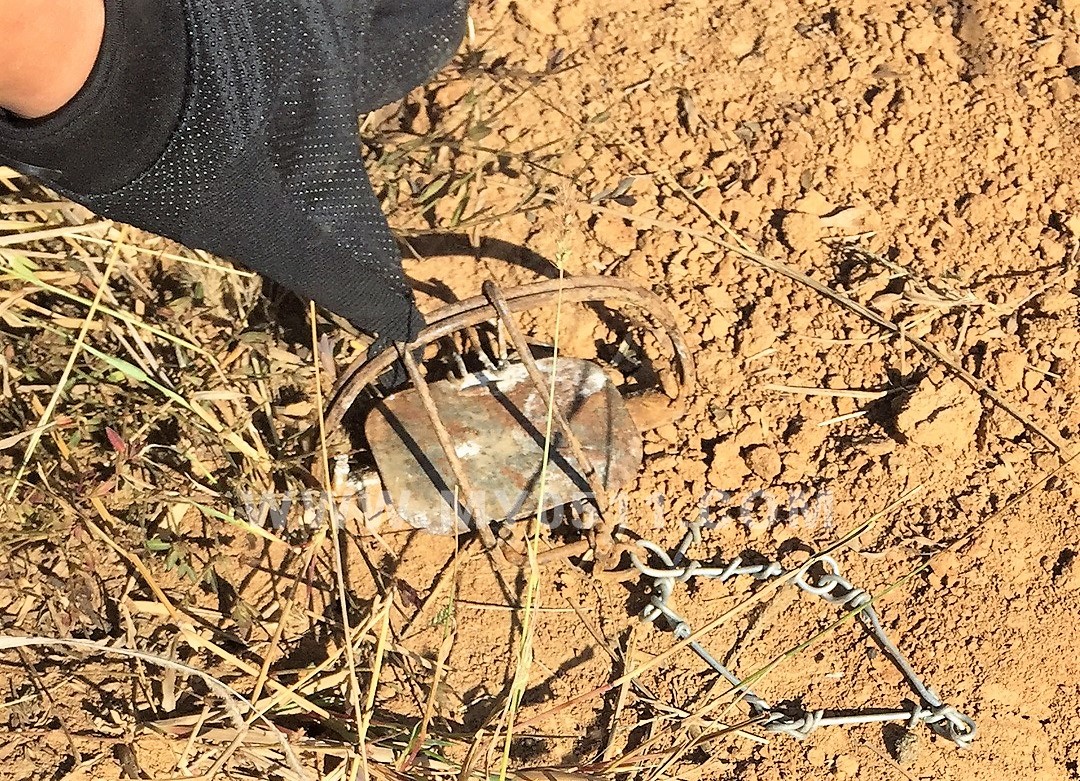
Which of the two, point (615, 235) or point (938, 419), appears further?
point (615, 235)

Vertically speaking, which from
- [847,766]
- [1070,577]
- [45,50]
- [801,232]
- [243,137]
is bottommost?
[847,766]

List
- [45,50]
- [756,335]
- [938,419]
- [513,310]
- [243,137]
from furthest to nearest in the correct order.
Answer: [756,335] < [938,419] < [513,310] < [243,137] < [45,50]

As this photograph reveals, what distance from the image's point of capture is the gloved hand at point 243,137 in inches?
33.3

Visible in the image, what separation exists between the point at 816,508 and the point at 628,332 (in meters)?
0.42

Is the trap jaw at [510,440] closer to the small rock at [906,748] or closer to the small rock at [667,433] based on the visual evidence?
the small rock at [667,433]

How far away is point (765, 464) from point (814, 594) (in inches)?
8.5

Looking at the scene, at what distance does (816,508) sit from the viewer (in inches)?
58.9

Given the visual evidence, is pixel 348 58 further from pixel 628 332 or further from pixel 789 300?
pixel 789 300

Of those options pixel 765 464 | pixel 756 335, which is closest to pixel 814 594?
pixel 765 464

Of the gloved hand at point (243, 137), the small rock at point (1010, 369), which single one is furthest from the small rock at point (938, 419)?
the gloved hand at point (243, 137)

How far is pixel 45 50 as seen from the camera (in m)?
0.75

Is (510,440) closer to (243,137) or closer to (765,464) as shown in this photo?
(765,464)

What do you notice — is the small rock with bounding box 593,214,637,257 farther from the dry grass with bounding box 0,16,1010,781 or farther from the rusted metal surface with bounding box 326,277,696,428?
the rusted metal surface with bounding box 326,277,696,428

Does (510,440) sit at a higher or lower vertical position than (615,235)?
lower
